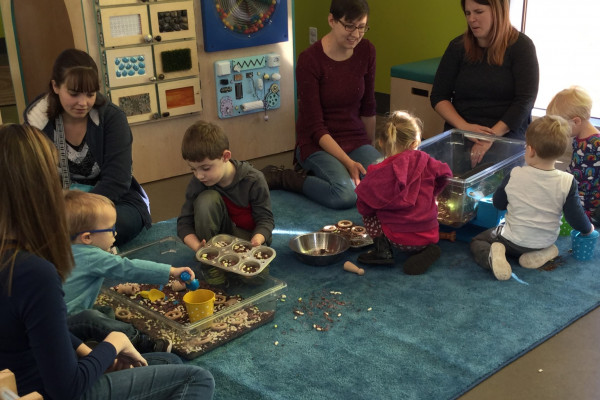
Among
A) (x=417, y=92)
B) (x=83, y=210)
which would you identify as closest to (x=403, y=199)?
(x=83, y=210)

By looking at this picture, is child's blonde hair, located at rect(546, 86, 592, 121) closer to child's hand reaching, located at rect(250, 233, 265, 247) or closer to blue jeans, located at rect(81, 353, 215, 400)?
child's hand reaching, located at rect(250, 233, 265, 247)

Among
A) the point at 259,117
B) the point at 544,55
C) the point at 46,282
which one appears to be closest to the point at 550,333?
the point at 46,282

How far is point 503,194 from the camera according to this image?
2674 millimetres

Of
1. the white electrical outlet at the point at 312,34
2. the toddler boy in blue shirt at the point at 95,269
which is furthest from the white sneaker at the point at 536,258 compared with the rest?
the white electrical outlet at the point at 312,34

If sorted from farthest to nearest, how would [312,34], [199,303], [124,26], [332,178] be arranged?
[312,34] < [124,26] < [332,178] < [199,303]

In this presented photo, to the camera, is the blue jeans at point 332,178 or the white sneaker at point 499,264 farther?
the blue jeans at point 332,178

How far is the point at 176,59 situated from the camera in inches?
142

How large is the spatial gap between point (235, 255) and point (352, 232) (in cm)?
73

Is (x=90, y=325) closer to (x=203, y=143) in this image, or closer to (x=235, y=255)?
(x=235, y=255)

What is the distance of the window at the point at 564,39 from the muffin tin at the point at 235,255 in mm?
2602

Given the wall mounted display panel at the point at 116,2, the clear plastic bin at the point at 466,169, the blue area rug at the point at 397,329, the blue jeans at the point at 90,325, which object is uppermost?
the wall mounted display panel at the point at 116,2

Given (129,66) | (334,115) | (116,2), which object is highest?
(116,2)

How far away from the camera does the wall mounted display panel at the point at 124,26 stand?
336cm

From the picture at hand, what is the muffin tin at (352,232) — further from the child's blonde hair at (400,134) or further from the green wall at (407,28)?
the green wall at (407,28)
